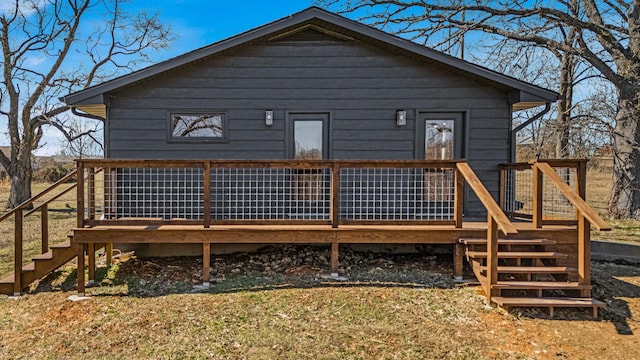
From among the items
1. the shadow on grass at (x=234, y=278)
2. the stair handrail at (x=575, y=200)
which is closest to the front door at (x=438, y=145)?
the shadow on grass at (x=234, y=278)

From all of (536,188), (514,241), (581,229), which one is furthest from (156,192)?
(581,229)

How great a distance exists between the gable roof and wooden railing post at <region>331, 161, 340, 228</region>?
2622 millimetres

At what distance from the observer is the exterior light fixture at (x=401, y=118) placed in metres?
6.54

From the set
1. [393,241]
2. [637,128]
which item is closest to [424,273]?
[393,241]

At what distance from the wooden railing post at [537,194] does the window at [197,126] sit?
4702 millimetres

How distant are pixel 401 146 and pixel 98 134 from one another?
49.3 feet

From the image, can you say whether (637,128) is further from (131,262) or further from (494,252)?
(131,262)

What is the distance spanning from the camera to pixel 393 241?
5195 mm

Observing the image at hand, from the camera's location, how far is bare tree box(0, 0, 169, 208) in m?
14.5

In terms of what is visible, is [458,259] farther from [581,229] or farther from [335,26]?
[335,26]

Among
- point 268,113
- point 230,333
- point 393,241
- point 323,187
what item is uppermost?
point 268,113

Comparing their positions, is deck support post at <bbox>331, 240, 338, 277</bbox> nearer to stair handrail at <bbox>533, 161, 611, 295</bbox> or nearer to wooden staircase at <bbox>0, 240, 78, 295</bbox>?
stair handrail at <bbox>533, 161, 611, 295</bbox>

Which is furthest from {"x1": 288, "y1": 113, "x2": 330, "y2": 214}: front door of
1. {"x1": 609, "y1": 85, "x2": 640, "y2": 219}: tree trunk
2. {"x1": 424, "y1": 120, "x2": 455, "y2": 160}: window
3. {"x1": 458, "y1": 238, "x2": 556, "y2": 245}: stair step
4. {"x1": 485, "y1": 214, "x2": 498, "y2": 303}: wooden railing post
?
{"x1": 609, "y1": 85, "x2": 640, "y2": 219}: tree trunk

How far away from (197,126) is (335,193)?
291 centimetres
